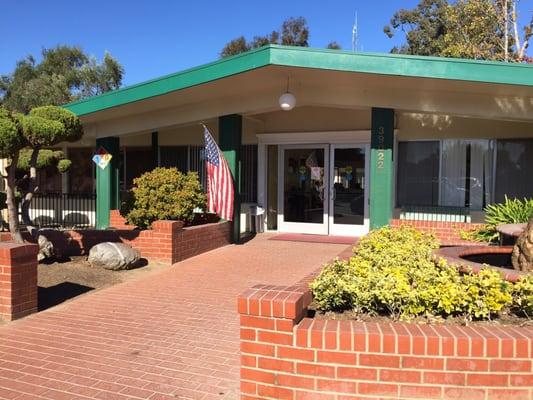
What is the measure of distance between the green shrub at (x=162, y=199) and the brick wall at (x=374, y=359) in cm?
614

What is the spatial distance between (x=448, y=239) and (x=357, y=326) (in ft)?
20.4

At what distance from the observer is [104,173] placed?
12.6m

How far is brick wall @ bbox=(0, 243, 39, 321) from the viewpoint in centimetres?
536

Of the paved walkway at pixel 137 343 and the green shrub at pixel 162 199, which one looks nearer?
the paved walkway at pixel 137 343

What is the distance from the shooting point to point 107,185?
12.5 metres

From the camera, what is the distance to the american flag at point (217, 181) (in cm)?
939

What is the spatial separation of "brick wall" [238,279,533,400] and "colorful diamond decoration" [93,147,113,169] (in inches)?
342

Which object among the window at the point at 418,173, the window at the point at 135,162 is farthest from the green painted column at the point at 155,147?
the window at the point at 418,173

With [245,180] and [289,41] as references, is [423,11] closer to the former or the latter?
[289,41]

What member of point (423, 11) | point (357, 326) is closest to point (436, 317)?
point (357, 326)

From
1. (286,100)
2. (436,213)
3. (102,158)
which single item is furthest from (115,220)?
(436,213)

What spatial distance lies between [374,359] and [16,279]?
426 cm

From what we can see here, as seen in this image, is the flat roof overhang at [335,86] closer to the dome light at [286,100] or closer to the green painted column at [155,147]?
the dome light at [286,100]

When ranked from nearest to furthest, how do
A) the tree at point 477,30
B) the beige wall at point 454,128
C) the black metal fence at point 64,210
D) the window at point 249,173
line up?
the beige wall at point 454,128
the window at point 249,173
the black metal fence at point 64,210
the tree at point 477,30
